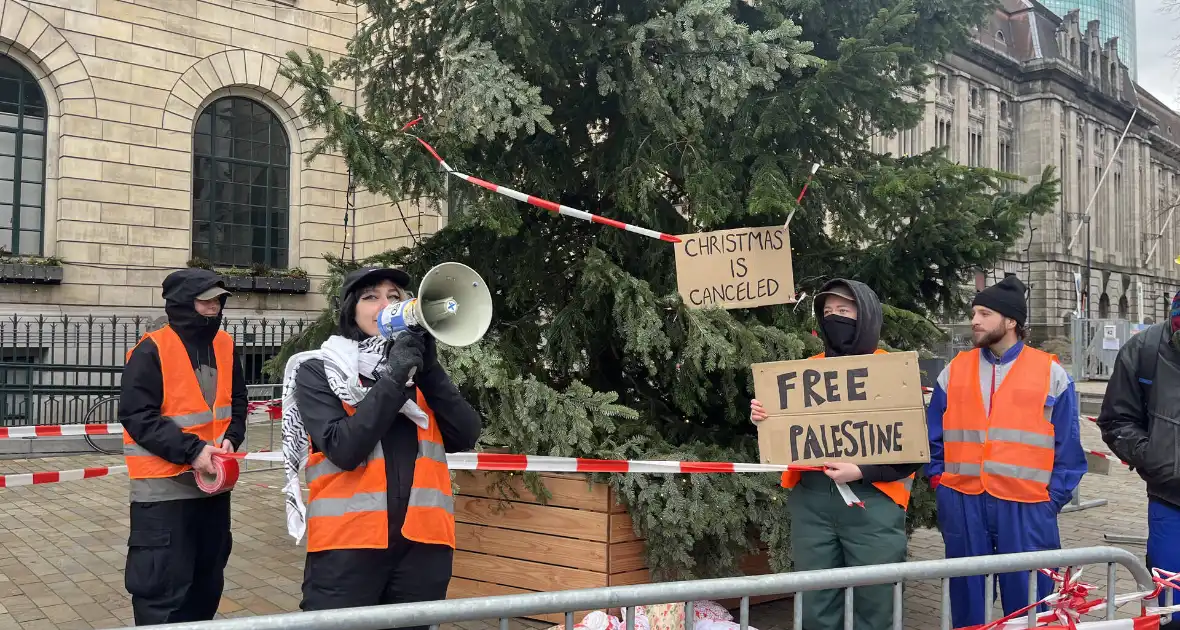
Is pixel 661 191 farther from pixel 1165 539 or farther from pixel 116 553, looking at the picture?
pixel 116 553

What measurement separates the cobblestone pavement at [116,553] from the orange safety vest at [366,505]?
85.4 inches

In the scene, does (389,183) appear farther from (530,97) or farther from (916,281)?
(916,281)

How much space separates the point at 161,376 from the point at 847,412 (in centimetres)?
299

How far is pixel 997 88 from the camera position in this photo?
51.1 m

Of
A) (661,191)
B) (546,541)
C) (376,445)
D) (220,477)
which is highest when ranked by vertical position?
(661,191)

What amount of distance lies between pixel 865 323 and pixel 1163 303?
245 feet

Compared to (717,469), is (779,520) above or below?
below

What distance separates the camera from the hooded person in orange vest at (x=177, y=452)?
377 cm

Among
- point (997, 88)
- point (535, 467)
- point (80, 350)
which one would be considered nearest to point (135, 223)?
point (80, 350)

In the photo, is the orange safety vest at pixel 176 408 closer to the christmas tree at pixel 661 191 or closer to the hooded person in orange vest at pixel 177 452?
the hooded person in orange vest at pixel 177 452

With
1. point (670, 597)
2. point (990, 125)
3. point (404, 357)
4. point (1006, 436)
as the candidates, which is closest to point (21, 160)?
point (404, 357)

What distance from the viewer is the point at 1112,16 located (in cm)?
10019

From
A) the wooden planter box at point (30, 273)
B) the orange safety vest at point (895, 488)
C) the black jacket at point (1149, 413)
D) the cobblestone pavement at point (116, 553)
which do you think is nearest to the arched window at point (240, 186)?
the wooden planter box at point (30, 273)

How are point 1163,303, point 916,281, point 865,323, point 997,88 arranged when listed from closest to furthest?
point 865,323 → point 916,281 → point 997,88 → point 1163,303
